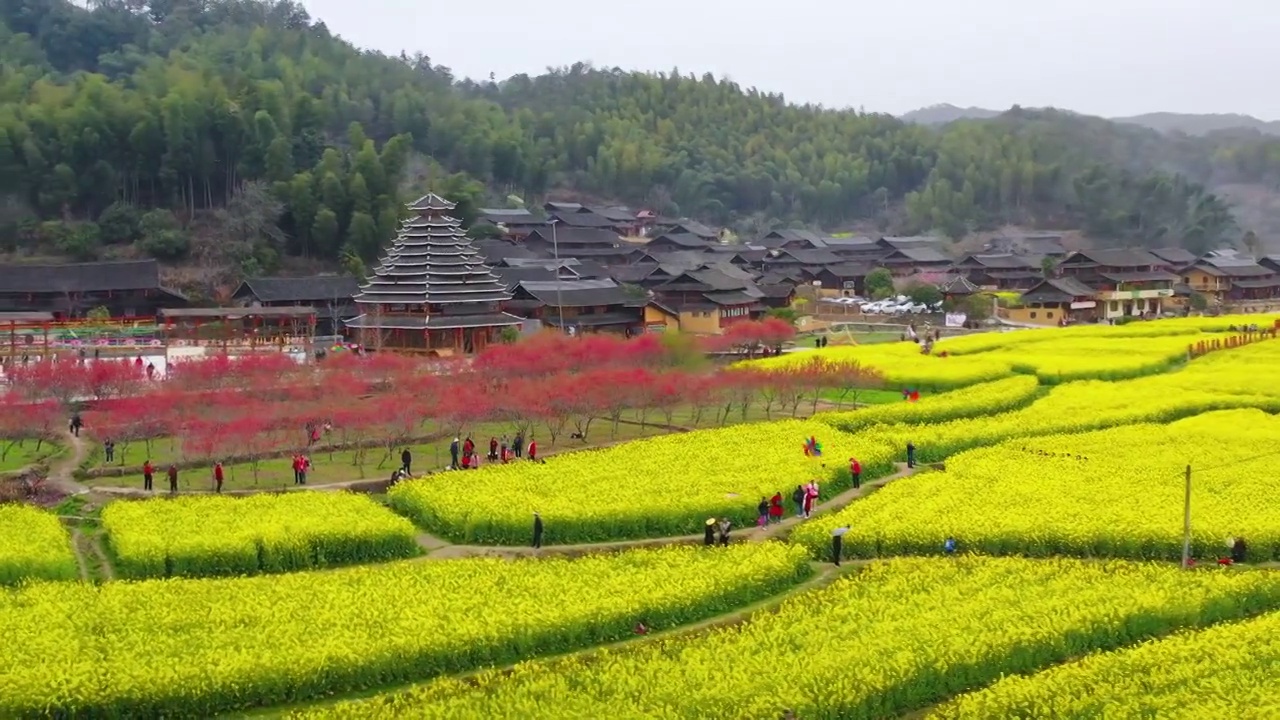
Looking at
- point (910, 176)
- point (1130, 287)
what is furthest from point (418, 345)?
point (910, 176)

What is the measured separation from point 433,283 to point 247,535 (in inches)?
1355

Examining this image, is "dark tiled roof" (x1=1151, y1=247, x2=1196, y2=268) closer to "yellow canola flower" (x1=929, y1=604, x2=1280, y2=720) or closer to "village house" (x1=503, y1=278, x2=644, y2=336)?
"village house" (x1=503, y1=278, x2=644, y2=336)

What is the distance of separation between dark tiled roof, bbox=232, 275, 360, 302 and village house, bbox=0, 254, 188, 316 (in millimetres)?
4437

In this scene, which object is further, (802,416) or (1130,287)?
(1130,287)

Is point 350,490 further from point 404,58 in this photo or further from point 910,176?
point 404,58

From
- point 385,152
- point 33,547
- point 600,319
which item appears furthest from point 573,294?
point 33,547

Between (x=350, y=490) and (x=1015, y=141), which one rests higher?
(x=1015, y=141)

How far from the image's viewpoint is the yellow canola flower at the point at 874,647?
18391 millimetres

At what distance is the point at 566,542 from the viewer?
2872 cm

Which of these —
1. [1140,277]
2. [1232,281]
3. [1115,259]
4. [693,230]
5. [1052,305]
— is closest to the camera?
[1052,305]

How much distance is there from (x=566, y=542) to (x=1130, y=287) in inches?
2907

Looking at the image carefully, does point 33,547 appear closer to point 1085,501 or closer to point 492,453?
point 492,453

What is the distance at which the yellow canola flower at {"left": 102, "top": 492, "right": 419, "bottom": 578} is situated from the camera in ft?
85.3

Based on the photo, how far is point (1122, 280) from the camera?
90.4 metres
